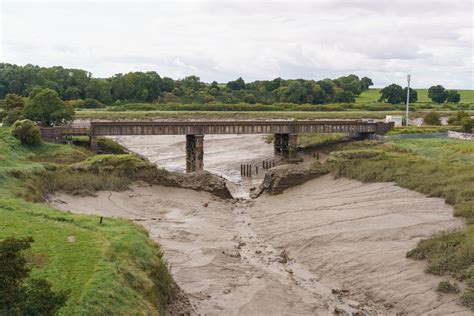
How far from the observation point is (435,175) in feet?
132

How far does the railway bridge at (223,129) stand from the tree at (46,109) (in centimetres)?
672

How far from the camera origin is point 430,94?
165 m

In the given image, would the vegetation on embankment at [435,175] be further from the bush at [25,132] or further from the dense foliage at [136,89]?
the dense foliage at [136,89]

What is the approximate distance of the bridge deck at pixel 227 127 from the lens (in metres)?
60.5

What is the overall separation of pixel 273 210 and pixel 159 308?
22211 millimetres

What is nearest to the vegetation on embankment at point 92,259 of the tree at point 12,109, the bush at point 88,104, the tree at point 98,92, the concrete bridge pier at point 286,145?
the tree at point 12,109

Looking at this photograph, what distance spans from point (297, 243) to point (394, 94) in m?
123

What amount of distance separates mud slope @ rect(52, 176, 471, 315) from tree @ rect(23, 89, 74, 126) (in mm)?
23051

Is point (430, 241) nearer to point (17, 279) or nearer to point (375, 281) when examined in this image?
point (375, 281)

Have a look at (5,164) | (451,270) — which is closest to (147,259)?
(451,270)

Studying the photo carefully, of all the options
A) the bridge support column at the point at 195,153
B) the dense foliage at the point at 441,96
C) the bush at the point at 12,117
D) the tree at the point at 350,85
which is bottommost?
the bridge support column at the point at 195,153

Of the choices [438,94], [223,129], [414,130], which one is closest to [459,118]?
[414,130]

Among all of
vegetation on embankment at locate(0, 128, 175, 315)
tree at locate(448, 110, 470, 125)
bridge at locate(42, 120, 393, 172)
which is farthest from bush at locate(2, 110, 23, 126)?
tree at locate(448, 110, 470, 125)

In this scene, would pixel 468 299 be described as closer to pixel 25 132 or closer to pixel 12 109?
A: pixel 25 132
